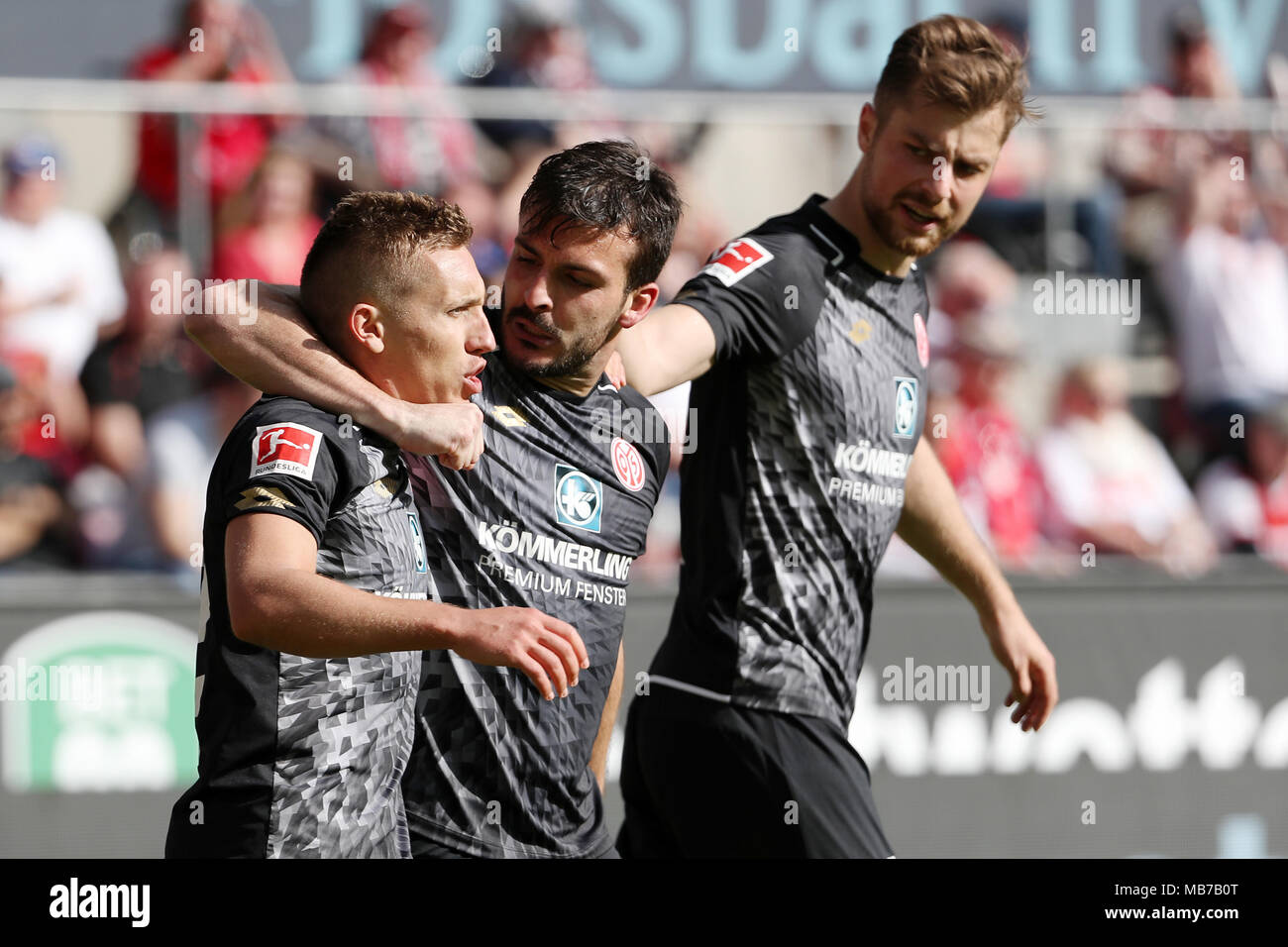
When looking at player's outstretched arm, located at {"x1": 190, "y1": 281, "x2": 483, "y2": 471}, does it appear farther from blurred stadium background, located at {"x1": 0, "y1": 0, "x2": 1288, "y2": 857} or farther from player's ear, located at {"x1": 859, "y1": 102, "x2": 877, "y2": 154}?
blurred stadium background, located at {"x1": 0, "y1": 0, "x2": 1288, "y2": 857}

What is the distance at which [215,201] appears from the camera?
704cm

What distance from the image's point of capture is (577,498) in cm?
342

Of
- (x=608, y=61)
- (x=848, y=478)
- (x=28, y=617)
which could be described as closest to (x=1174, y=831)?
(x=848, y=478)

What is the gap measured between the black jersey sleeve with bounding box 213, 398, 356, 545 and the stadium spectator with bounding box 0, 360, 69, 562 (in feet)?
13.9

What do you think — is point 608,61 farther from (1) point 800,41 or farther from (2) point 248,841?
(2) point 248,841

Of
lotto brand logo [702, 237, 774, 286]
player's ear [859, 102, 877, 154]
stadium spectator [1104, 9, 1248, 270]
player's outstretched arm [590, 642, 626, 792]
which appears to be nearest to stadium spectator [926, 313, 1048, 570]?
stadium spectator [1104, 9, 1248, 270]

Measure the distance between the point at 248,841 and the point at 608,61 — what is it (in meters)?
5.75

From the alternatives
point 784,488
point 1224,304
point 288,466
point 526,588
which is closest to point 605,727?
point 526,588

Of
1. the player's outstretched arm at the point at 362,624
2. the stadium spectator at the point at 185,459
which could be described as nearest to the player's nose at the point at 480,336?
the player's outstretched arm at the point at 362,624

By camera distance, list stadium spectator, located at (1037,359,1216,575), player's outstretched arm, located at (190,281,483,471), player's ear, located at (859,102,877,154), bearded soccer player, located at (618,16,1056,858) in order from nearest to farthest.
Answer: player's outstretched arm, located at (190,281,483,471)
bearded soccer player, located at (618,16,1056,858)
player's ear, located at (859,102,877,154)
stadium spectator, located at (1037,359,1216,575)

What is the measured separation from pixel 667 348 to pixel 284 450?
1.12 meters

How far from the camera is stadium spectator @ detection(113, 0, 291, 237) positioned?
7.03m

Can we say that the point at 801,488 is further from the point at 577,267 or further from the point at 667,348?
the point at 577,267
